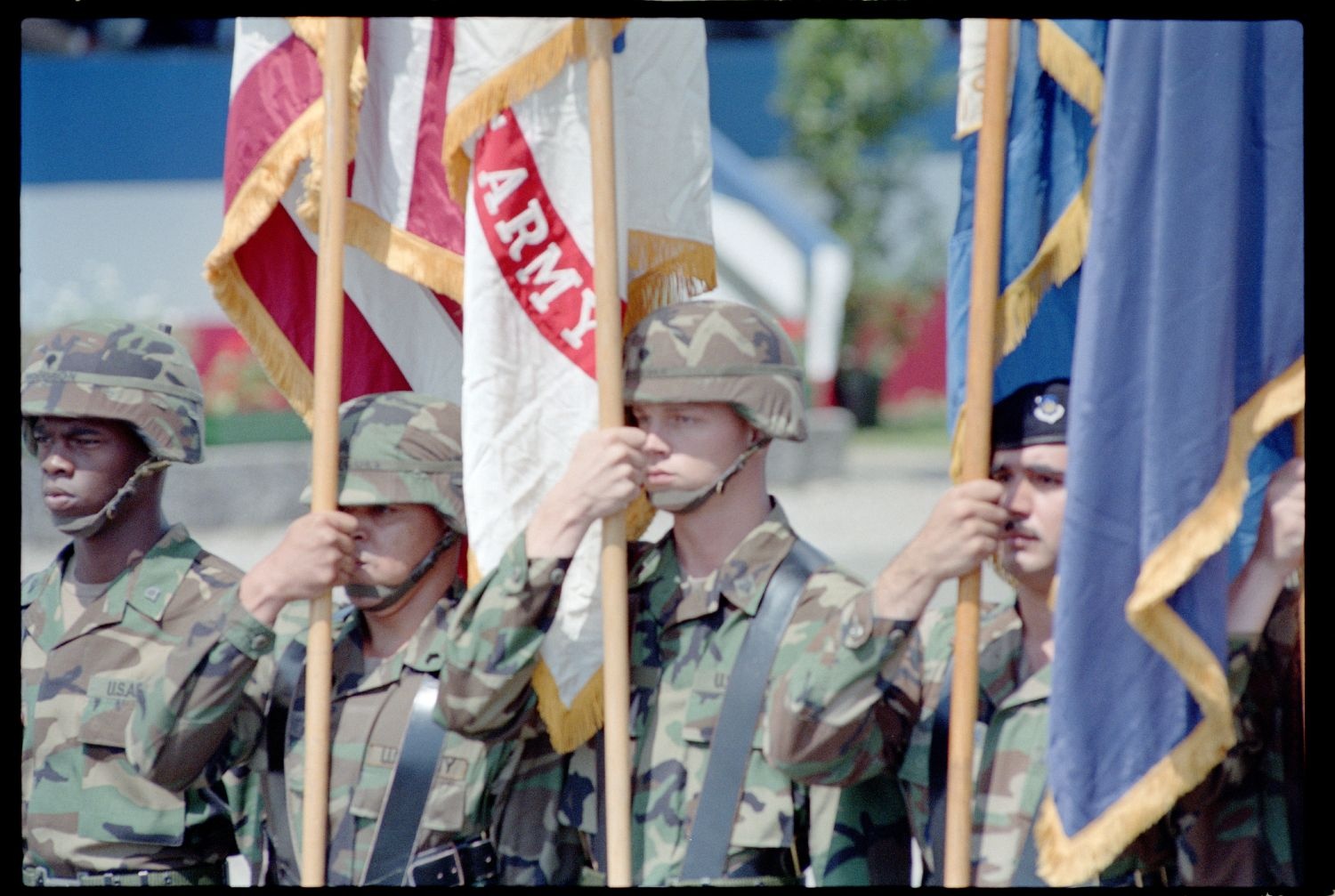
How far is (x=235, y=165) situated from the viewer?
4.27 meters

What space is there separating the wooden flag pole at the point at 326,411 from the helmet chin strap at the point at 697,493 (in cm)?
74

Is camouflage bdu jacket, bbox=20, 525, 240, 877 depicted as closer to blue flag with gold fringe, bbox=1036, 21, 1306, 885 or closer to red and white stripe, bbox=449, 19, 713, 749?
red and white stripe, bbox=449, 19, 713, 749

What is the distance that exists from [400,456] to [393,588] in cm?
30

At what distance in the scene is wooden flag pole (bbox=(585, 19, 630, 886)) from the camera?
3482 millimetres

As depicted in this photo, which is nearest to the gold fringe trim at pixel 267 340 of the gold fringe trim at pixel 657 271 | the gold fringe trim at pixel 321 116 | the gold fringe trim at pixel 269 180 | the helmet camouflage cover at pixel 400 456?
the gold fringe trim at pixel 269 180

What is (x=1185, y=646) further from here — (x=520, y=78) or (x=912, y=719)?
(x=520, y=78)

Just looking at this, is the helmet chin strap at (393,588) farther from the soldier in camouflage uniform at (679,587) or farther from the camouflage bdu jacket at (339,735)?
the soldier in camouflage uniform at (679,587)

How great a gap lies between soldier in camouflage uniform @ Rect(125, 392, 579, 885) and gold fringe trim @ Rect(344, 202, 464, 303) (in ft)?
1.18

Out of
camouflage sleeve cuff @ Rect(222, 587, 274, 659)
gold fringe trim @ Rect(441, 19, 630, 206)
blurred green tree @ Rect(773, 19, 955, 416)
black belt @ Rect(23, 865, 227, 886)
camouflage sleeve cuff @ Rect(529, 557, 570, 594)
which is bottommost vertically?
black belt @ Rect(23, 865, 227, 886)

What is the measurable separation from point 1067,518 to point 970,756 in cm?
49

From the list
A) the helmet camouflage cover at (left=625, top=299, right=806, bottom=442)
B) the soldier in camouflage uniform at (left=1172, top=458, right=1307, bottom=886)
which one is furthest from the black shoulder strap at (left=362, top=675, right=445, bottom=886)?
the soldier in camouflage uniform at (left=1172, top=458, right=1307, bottom=886)

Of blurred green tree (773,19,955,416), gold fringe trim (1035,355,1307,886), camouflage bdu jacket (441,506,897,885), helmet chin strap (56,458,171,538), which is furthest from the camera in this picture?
blurred green tree (773,19,955,416)

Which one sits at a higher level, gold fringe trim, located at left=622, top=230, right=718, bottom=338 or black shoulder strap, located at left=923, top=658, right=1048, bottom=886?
gold fringe trim, located at left=622, top=230, right=718, bottom=338

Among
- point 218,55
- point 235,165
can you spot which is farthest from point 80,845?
point 218,55
